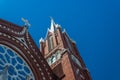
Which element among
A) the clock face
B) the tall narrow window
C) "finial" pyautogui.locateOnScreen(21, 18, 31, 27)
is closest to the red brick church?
the clock face

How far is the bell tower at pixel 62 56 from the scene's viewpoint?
2297 centimetres

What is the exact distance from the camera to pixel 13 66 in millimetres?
19672

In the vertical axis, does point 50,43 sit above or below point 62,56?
above

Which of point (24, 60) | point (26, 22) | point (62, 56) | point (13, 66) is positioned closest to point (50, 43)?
point (62, 56)

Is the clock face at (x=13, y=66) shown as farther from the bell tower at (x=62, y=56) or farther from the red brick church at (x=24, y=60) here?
the bell tower at (x=62, y=56)

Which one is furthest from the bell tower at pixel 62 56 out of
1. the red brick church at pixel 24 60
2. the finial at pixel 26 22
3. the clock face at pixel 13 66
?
the finial at pixel 26 22

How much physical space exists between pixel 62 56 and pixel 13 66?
624cm

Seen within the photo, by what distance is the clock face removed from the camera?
18828 mm

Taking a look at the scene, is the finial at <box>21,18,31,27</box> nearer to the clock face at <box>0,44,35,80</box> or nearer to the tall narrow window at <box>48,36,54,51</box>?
the clock face at <box>0,44,35,80</box>

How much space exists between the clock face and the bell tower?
3297mm

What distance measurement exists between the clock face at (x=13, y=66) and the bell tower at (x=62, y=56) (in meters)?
3.30

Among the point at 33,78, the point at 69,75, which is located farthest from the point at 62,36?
the point at 33,78

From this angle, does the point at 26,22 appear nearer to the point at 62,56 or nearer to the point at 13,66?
the point at 62,56

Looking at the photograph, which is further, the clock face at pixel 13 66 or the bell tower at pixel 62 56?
the bell tower at pixel 62 56
